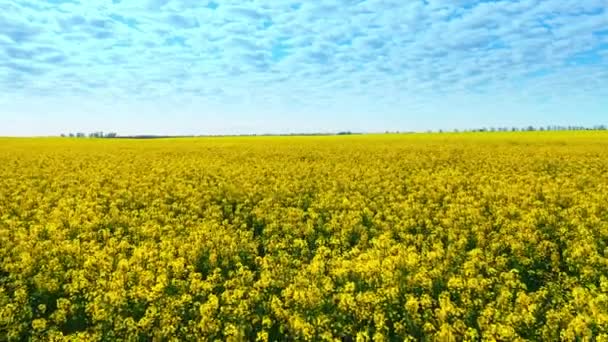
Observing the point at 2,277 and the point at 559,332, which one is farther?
the point at 2,277

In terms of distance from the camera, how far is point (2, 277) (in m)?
10.1

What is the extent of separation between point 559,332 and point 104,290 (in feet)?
25.1

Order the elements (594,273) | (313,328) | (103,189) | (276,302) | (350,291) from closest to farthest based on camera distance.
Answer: (313,328), (276,302), (350,291), (594,273), (103,189)

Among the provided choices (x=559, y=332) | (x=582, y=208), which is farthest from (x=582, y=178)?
(x=559, y=332)

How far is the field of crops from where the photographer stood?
732 centimetres

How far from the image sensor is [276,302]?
25.4 feet

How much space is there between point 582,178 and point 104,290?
20.8 meters

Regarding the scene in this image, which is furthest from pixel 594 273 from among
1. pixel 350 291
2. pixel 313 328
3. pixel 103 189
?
pixel 103 189

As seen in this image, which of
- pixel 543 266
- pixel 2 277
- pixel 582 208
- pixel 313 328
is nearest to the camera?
pixel 313 328

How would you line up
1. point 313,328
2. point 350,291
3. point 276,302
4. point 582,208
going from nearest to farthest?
point 313,328 → point 276,302 → point 350,291 → point 582,208

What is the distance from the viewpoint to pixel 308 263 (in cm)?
1088

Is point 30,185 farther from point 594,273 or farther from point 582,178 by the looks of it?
point 582,178

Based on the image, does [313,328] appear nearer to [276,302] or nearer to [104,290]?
[276,302]

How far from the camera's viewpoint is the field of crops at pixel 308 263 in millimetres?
7324
